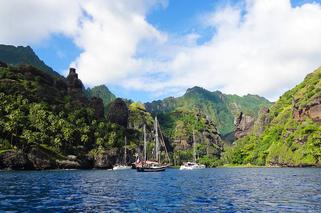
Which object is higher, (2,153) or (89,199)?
(2,153)

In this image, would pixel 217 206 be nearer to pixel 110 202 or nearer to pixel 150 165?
pixel 110 202

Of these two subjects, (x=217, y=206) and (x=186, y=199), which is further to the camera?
(x=186, y=199)

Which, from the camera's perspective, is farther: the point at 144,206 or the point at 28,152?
the point at 28,152

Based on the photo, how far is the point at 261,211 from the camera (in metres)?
44.1

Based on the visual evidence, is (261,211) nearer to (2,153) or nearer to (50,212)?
(50,212)

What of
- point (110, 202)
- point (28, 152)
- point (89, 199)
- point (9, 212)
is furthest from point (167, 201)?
point (28, 152)

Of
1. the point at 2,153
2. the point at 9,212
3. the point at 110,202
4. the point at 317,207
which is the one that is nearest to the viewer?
the point at 9,212

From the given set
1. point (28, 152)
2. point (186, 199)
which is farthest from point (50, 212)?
point (28, 152)

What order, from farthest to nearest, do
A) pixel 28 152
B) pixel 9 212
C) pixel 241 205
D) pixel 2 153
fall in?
pixel 28 152
pixel 2 153
pixel 241 205
pixel 9 212

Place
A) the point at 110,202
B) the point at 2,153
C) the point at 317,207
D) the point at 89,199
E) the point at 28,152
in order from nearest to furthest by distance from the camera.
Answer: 1. the point at 317,207
2. the point at 110,202
3. the point at 89,199
4. the point at 2,153
5. the point at 28,152

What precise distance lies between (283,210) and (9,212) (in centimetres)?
3078

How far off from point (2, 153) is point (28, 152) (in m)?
18.6

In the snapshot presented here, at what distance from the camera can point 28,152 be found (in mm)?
199625

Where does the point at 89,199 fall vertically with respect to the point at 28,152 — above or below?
below
